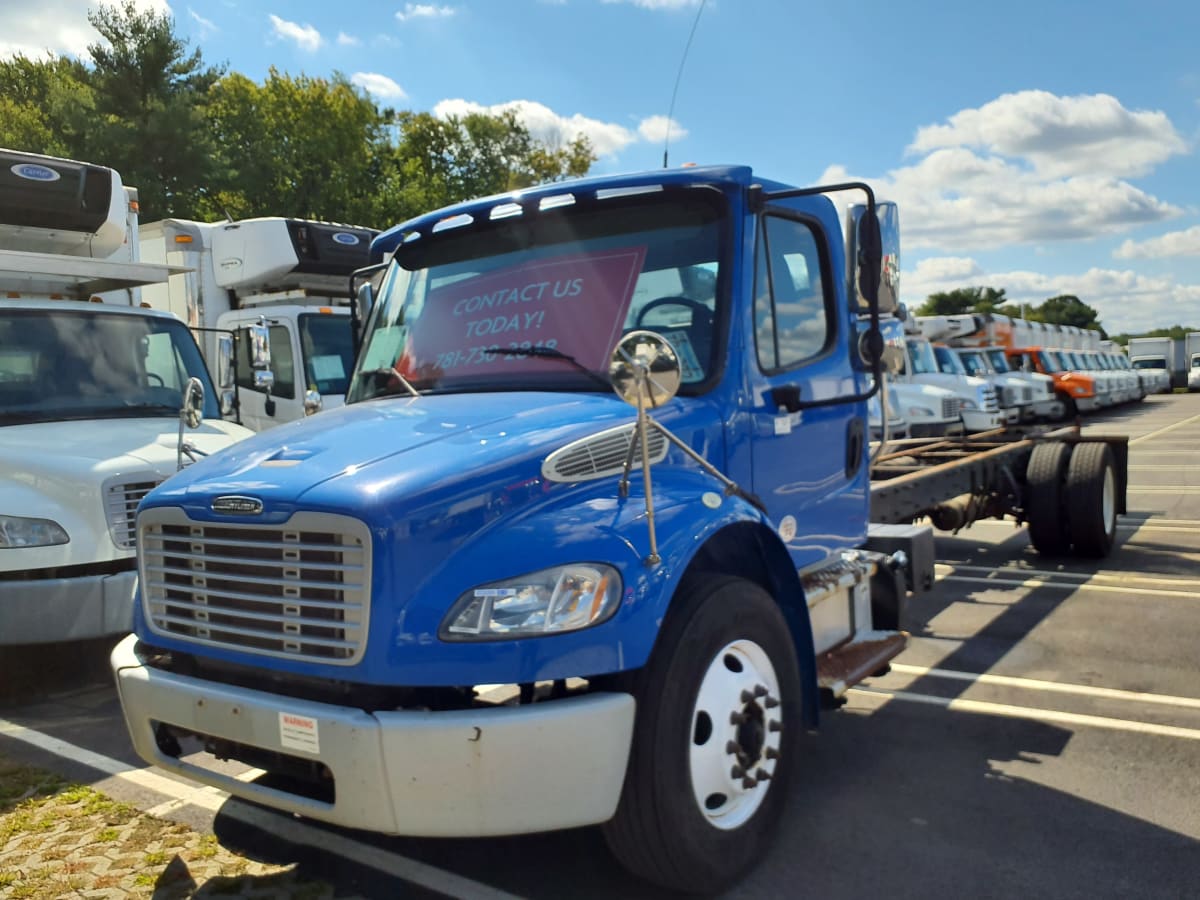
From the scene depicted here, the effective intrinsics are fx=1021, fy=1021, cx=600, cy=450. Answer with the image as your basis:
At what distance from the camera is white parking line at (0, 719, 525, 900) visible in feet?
11.3

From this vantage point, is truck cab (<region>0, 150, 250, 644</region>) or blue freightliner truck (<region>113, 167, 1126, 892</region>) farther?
truck cab (<region>0, 150, 250, 644</region>)

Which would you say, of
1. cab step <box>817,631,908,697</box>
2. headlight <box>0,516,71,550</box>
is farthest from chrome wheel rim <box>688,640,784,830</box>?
headlight <box>0,516,71,550</box>

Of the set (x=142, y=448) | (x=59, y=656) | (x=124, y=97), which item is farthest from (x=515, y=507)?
(x=124, y=97)

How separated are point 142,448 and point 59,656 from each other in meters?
1.71

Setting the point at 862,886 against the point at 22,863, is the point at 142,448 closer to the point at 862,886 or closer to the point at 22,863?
the point at 22,863

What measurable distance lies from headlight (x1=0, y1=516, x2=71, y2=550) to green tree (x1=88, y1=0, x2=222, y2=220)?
28.7 m

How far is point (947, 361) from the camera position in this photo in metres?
23.2

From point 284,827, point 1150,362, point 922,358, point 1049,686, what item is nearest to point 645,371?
point 284,827

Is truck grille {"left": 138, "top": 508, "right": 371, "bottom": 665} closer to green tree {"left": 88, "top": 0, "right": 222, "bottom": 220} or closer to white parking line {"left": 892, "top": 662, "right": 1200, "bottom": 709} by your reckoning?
white parking line {"left": 892, "top": 662, "right": 1200, "bottom": 709}

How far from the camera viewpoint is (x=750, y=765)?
11.2 ft

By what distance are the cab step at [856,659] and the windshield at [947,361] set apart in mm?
19295

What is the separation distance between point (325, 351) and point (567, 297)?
6.90 meters

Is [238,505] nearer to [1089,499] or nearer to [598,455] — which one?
[598,455]

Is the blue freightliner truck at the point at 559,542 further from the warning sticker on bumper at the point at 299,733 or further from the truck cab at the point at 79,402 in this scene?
the truck cab at the point at 79,402
